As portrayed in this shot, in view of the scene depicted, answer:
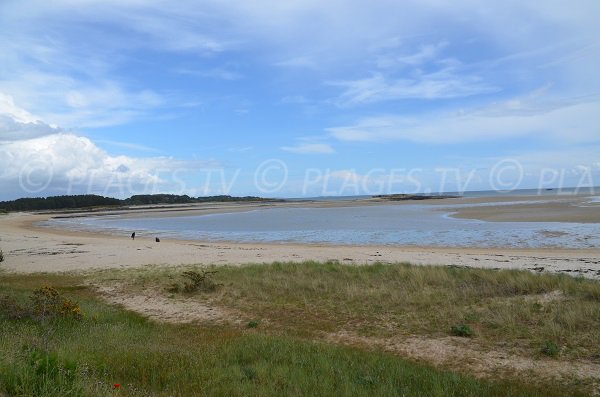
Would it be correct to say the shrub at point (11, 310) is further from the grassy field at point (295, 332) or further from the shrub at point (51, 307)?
the grassy field at point (295, 332)

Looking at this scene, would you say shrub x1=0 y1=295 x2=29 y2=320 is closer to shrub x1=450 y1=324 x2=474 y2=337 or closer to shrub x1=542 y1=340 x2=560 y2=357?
shrub x1=450 y1=324 x2=474 y2=337

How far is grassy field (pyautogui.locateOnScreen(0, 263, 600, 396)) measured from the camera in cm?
573

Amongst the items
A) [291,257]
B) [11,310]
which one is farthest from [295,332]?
[291,257]

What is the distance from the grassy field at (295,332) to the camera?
5727mm

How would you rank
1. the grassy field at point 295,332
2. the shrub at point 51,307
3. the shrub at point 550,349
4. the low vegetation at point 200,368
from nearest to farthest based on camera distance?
the low vegetation at point 200,368 → the grassy field at point 295,332 → the shrub at point 550,349 → the shrub at point 51,307

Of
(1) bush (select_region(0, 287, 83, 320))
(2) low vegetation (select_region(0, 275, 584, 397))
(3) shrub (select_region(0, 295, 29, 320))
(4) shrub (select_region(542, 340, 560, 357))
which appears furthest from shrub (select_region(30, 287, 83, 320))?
(4) shrub (select_region(542, 340, 560, 357))

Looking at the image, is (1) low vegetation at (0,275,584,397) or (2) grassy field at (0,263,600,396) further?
(2) grassy field at (0,263,600,396)

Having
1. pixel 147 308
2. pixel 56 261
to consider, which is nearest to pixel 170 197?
pixel 56 261

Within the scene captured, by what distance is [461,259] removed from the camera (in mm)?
22125

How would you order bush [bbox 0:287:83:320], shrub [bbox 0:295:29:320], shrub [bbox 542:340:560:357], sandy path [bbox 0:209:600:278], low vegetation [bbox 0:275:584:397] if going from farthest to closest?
1. sandy path [bbox 0:209:600:278]
2. bush [bbox 0:287:83:320]
3. shrub [bbox 0:295:29:320]
4. shrub [bbox 542:340:560:357]
5. low vegetation [bbox 0:275:584:397]

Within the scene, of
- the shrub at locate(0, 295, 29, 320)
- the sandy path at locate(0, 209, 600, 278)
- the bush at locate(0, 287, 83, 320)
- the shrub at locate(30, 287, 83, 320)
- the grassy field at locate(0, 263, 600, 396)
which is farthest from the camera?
the sandy path at locate(0, 209, 600, 278)

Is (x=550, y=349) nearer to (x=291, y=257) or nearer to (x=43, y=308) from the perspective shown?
(x=43, y=308)

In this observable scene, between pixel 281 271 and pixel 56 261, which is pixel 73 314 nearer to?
pixel 281 271

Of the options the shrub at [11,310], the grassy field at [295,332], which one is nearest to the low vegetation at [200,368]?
the grassy field at [295,332]
